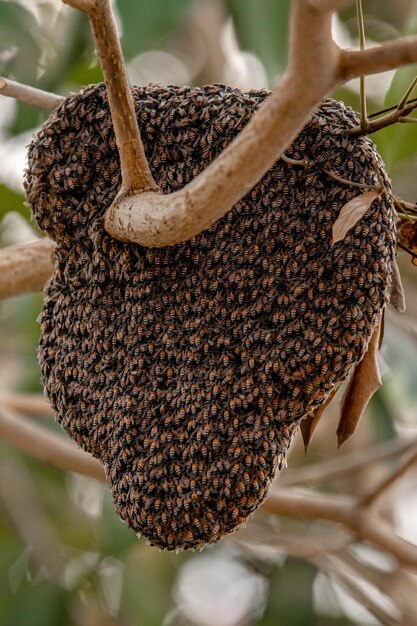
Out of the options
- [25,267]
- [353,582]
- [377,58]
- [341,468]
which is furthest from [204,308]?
[353,582]

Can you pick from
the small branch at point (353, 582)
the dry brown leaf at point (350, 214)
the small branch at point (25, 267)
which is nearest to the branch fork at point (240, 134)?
the dry brown leaf at point (350, 214)

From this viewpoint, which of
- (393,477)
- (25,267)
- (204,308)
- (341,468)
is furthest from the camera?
(341,468)

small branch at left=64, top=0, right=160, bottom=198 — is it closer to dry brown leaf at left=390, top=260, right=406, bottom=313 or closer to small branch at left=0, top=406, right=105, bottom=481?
dry brown leaf at left=390, top=260, right=406, bottom=313

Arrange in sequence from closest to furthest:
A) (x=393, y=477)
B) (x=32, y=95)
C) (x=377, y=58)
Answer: (x=377, y=58) < (x=32, y=95) < (x=393, y=477)

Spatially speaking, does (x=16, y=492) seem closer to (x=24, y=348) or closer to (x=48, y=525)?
(x=48, y=525)

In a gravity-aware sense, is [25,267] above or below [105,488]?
above

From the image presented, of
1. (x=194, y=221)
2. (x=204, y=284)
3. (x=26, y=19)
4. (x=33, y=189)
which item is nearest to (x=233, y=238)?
(x=204, y=284)

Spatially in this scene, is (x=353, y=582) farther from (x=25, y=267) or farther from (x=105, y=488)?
(x=25, y=267)
